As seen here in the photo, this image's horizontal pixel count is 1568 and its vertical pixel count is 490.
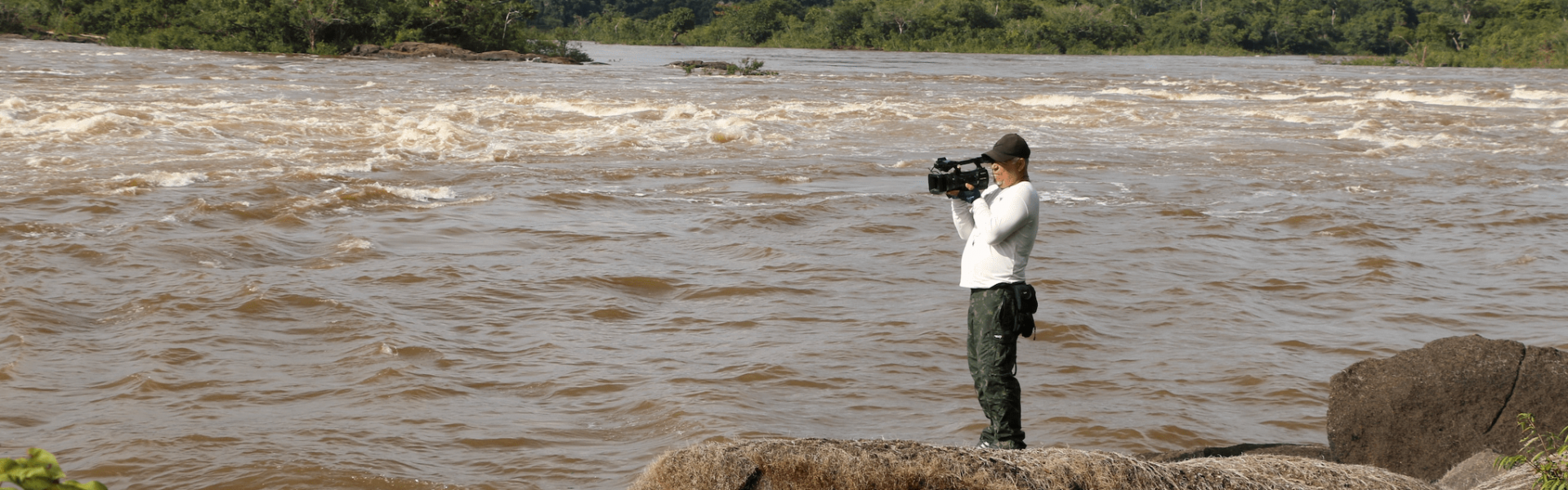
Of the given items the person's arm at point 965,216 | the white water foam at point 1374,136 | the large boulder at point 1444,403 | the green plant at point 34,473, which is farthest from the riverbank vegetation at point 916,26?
the green plant at point 34,473

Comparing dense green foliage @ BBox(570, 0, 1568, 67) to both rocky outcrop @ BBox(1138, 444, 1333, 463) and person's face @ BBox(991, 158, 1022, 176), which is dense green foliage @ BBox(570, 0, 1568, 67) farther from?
person's face @ BBox(991, 158, 1022, 176)

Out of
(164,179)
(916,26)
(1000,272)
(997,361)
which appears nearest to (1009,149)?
(1000,272)

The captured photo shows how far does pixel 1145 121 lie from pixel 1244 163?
7.06 m

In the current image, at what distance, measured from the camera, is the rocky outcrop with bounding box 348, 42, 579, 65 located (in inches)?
1831

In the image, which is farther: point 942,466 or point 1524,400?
point 1524,400

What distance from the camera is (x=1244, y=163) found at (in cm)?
1767

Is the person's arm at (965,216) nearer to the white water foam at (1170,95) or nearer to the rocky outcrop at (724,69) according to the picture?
the white water foam at (1170,95)

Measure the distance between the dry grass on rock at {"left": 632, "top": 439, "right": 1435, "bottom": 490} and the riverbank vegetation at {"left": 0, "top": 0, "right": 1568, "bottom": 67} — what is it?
155ft

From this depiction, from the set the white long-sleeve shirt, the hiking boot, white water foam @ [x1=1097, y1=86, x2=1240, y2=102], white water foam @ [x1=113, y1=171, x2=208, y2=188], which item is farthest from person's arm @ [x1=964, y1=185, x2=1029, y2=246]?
white water foam @ [x1=1097, y1=86, x2=1240, y2=102]

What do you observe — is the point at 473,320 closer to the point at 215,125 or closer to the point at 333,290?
the point at 333,290

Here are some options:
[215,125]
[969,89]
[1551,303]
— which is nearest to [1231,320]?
[1551,303]

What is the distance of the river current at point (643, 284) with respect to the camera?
19.7ft

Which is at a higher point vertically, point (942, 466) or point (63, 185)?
point (942, 466)

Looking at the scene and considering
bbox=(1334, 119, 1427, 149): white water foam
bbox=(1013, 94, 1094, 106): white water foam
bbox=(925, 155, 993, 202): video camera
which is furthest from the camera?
bbox=(1013, 94, 1094, 106): white water foam
